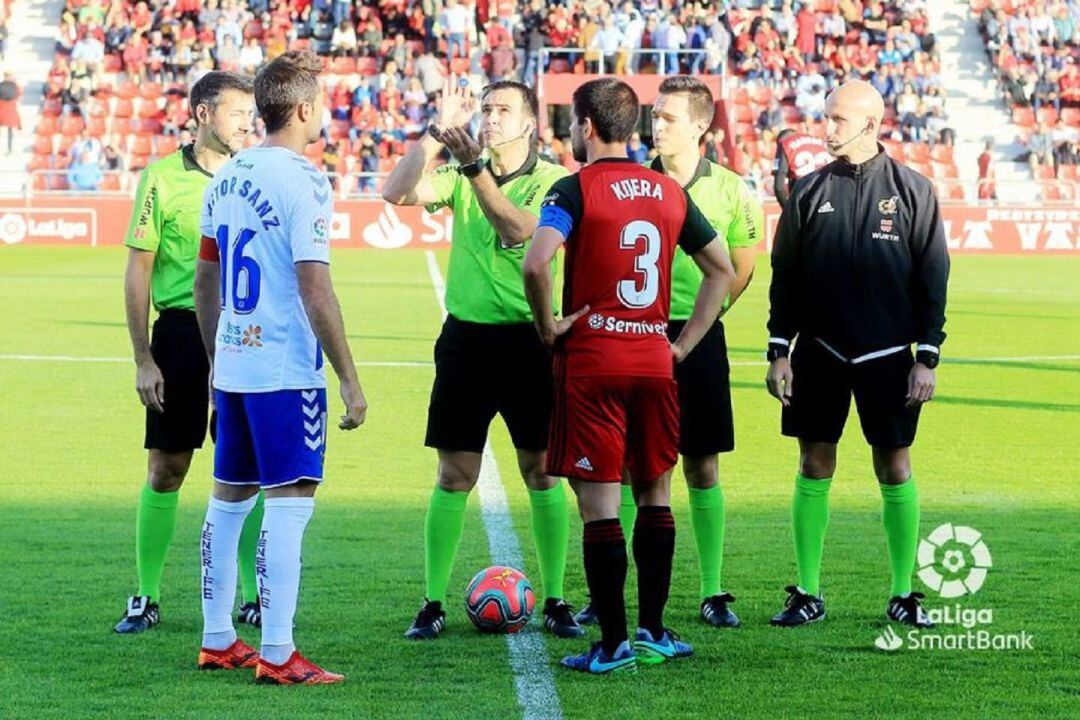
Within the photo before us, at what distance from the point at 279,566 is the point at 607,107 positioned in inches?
73.8

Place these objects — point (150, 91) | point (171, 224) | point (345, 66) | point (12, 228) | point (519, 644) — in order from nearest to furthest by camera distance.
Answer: point (519, 644), point (171, 224), point (12, 228), point (150, 91), point (345, 66)

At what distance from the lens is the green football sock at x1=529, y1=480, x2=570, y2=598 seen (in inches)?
270

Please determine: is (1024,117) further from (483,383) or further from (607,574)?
(607,574)

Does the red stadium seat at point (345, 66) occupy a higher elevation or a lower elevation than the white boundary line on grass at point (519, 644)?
higher

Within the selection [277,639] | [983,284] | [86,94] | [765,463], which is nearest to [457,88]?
[277,639]

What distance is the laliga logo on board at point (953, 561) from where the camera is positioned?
7.32 metres

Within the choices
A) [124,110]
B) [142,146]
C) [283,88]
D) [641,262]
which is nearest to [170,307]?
[283,88]

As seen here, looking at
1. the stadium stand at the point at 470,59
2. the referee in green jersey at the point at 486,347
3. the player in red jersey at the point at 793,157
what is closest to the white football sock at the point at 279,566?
the referee in green jersey at the point at 486,347

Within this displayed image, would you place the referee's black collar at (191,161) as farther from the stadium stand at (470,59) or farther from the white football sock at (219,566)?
the stadium stand at (470,59)

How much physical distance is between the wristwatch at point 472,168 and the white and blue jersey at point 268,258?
594 mm

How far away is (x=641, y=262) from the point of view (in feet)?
19.4

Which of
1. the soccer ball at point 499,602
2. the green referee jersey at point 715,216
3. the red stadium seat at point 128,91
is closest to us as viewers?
the soccer ball at point 499,602

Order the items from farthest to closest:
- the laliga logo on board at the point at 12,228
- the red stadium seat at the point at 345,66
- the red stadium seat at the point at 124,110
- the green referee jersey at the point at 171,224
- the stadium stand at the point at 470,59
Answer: the red stadium seat at the point at 345,66 < the red stadium seat at the point at 124,110 < the stadium stand at the point at 470,59 < the laliga logo on board at the point at 12,228 < the green referee jersey at the point at 171,224

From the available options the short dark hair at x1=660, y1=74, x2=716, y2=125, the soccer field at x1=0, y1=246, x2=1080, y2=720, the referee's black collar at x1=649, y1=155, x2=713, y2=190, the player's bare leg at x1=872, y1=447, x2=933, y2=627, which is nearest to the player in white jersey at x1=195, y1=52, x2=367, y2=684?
the soccer field at x1=0, y1=246, x2=1080, y2=720
